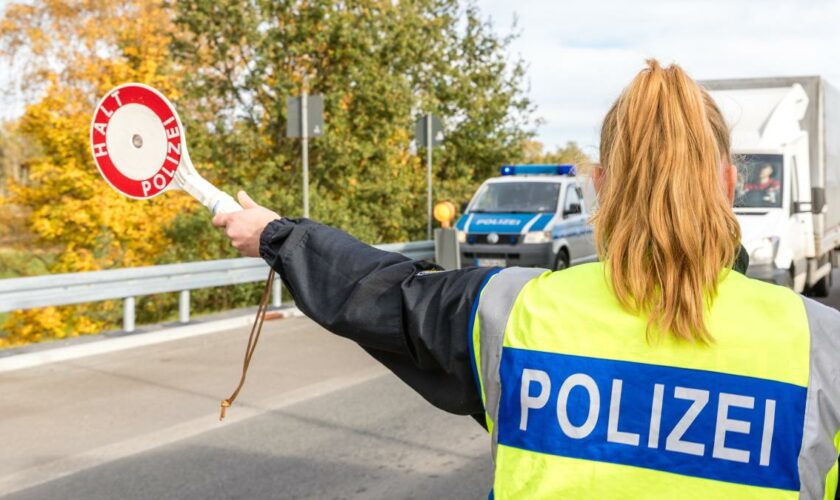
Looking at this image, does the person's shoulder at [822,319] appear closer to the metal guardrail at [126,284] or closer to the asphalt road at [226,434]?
the asphalt road at [226,434]

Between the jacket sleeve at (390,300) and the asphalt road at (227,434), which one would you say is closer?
the jacket sleeve at (390,300)

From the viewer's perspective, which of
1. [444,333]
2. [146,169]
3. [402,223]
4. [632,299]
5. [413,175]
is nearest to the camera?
[632,299]

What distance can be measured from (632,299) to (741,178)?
1.79ft

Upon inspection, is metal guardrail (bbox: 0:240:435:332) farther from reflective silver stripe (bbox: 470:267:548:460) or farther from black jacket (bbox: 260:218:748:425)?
reflective silver stripe (bbox: 470:267:548:460)

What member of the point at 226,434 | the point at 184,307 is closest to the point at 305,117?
the point at 184,307

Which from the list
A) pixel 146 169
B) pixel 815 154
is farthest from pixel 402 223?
pixel 146 169

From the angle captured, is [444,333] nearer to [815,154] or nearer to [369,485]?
[369,485]

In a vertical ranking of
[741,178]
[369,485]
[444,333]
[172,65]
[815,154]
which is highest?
[172,65]

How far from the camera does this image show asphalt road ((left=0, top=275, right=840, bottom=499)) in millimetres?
5348

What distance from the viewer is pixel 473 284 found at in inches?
67.0

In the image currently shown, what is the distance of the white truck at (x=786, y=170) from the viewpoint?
36.8ft

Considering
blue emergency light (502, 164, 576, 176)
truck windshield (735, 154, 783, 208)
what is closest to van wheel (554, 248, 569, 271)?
blue emergency light (502, 164, 576, 176)

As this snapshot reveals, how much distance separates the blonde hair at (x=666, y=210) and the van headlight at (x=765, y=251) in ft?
32.1

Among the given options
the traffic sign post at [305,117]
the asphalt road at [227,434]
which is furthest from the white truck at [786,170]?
the traffic sign post at [305,117]
